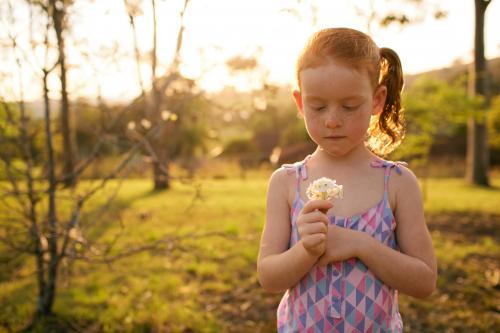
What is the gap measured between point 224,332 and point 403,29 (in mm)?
3611

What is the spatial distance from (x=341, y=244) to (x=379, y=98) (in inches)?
20.5

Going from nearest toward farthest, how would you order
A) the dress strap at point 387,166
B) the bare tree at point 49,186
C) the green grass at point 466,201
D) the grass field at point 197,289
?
the dress strap at point 387,166 < the bare tree at point 49,186 < the grass field at point 197,289 < the green grass at point 466,201

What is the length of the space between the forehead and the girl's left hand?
1.37 feet

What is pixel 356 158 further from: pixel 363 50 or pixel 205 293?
pixel 205 293

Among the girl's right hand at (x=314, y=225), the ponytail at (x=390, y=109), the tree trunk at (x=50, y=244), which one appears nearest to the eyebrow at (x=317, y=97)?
the ponytail at (x=390, y=109)

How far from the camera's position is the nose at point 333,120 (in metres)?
1.47

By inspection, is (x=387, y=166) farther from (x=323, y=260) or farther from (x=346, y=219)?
(x=323, y=260)

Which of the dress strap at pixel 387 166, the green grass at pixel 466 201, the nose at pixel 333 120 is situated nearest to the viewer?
the nose at pixel 333 120

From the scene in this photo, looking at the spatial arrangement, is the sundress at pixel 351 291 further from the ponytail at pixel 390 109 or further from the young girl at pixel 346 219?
the ponytail at pixel 390 109

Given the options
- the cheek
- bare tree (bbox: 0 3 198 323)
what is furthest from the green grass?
the cheek

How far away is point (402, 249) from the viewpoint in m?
1.57

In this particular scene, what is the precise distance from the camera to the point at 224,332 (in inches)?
156

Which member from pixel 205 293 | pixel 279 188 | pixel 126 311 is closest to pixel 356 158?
pixel 279 188

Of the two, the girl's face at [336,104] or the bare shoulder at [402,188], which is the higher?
the girl's face at [336,104]
